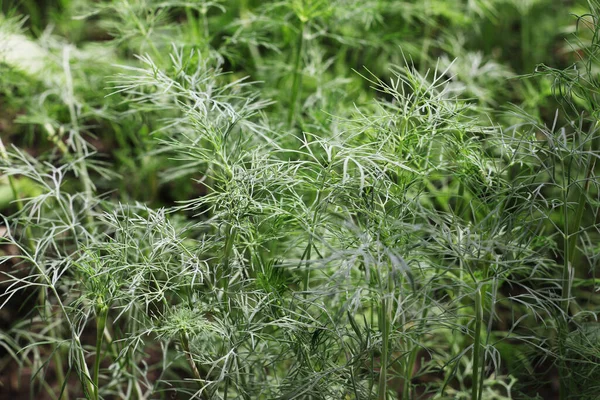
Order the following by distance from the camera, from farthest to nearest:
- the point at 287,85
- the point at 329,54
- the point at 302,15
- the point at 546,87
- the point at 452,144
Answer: the point at 329,54, the point at 287,85, the point at 546,87, the point at 302,15, the point at 452,144

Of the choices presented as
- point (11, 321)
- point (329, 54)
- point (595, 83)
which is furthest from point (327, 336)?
point (329, 54)

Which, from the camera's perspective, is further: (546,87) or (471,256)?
(546,87)

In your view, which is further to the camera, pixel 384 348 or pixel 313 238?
pixel 313 238

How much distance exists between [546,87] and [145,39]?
30.8 inches

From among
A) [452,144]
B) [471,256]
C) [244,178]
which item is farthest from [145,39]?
[471,256]

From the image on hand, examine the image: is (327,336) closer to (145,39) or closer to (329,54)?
(145,39)

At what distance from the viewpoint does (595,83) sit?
91 centimetres

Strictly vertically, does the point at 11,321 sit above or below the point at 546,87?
below

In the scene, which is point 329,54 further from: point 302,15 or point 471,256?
point 471,256

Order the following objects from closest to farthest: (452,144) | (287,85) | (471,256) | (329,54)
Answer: (471,256), (452,144), (287,85), (329,54)

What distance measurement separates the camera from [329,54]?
2.05 m

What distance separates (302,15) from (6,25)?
22.5 inches

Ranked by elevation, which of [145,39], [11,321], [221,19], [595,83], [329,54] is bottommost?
[11,321]

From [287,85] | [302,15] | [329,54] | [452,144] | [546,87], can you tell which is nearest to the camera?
[452,144]
